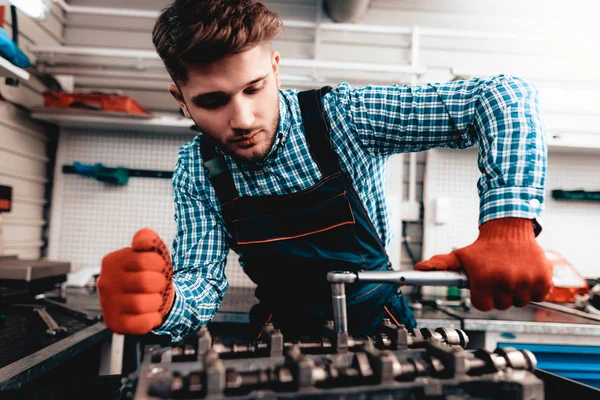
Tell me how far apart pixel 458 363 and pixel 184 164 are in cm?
98

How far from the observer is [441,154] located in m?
2.52

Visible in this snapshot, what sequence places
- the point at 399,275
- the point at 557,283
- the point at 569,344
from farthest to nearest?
the point at 557,283
the point at 569,344
the point at 399,275

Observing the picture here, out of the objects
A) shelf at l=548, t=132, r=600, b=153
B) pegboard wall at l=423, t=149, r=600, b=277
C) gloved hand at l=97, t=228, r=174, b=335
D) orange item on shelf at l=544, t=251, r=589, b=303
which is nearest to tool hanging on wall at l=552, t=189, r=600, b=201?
pegboard wall at l=423, t=149, r=600, b=277

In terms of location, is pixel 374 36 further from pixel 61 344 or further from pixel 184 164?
pixel 61 344

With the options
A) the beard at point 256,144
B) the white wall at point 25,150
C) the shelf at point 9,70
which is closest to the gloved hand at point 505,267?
the beard at point 256,144

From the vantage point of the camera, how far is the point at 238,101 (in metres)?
0.97

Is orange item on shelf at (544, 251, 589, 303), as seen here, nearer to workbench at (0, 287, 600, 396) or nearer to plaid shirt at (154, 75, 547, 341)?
workbench at (0, 287, 600, 396)

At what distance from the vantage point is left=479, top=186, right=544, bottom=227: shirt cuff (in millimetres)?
777

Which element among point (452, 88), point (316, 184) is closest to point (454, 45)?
point (452, 88)

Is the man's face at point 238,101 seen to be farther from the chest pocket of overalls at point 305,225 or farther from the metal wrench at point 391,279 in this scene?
the metal wrench at point 391,279

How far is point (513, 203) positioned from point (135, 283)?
0.72 m

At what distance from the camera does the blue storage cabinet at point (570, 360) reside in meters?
1.65

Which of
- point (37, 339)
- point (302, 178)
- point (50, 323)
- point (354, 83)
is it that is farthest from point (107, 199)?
point (302, 178)

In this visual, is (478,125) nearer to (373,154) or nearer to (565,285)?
(373,154)
